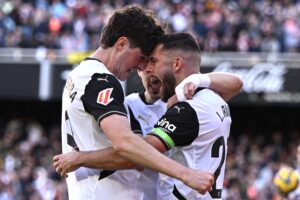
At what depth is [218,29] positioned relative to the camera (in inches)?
915

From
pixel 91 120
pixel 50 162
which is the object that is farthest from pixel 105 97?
pixel 50 162

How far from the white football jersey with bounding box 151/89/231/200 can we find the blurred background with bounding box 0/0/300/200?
46.6 ft

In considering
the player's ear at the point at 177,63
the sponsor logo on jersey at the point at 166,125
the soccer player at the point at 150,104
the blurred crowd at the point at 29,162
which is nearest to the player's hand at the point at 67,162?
the soccer player at the point at 150,104

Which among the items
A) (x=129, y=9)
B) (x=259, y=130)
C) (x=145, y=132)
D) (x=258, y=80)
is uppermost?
(x=129, y=9)

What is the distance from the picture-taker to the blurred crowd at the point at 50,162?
18609 mm

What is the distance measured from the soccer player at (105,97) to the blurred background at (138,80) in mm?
14315

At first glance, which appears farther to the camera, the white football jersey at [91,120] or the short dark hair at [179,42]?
the short dark hair at [179,42]

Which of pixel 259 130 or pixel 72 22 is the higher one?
pixel 72 22

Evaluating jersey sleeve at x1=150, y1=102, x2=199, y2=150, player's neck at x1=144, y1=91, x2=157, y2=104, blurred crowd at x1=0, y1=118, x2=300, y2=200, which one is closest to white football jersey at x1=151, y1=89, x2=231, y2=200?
jersey sleeve at x1=150, y1=102, x2=199, y2=150

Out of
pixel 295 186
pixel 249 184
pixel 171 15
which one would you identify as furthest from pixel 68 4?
pixel 295 186

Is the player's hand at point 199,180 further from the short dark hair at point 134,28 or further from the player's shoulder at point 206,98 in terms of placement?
the short dark hair at point 134,28

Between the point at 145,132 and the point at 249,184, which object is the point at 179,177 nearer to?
the point at 145,132

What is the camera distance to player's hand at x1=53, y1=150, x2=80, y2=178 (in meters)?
5.54

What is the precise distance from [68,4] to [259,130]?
6213 mm
